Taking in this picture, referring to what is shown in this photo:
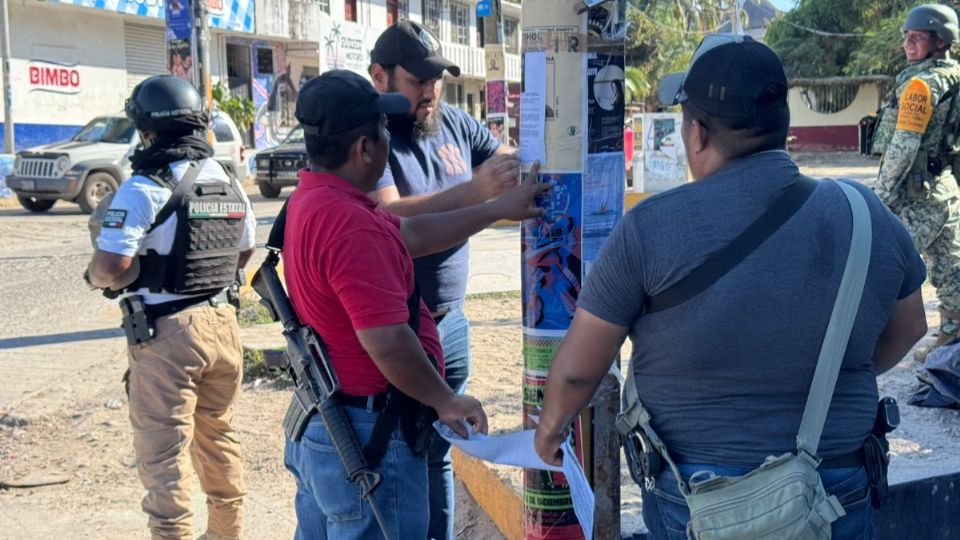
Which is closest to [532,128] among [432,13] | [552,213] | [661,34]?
[552,213]

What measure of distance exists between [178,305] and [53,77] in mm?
22360

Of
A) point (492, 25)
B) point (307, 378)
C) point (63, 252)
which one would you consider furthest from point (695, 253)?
point (63, 252)

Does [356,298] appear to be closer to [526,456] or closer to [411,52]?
[526,456]

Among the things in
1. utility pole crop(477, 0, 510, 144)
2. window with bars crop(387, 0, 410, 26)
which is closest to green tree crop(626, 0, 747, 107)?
window with bars crop(387, 0, 410, 26)

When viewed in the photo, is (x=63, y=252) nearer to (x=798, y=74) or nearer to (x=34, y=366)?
(x=34, y=366)

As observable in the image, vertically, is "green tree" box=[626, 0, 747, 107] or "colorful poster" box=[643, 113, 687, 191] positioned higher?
"green tree" box=[626, 0, 747, 107]

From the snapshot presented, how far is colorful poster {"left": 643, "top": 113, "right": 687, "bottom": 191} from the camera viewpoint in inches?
662

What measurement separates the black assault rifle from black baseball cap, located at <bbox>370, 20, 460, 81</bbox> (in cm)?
100

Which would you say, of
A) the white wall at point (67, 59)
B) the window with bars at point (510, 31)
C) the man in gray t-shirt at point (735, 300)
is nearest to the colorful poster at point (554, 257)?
the man in gray t-shirt at point (735, 300)

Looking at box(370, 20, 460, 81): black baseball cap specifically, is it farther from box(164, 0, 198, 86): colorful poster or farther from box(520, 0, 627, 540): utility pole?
box(164, 0, 198, 86): colorful poster

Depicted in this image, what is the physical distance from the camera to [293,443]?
2.69 meters

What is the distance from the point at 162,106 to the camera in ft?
11.9

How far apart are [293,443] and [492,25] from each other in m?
9.72

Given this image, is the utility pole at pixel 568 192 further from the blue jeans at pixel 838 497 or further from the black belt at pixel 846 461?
the black belt at pixel 846 461
